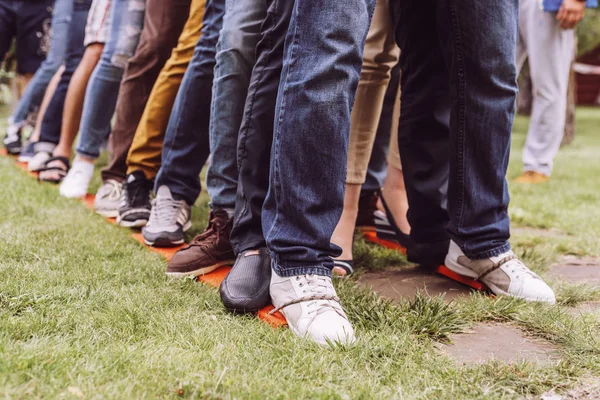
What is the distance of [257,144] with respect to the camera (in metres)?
1.94

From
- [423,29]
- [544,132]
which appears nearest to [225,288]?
[423,29]

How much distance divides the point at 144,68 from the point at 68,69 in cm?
161

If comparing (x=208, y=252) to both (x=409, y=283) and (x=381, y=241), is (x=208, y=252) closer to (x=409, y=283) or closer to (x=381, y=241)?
(x=409, y=283)

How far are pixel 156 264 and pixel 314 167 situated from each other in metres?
0.86

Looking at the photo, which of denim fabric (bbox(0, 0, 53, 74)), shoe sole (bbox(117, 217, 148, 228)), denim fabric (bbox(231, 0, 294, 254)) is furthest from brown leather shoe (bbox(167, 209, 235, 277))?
denim fabric (bbox(0, 0, 53, 74))

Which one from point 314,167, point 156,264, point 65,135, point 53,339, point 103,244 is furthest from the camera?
point 65,135

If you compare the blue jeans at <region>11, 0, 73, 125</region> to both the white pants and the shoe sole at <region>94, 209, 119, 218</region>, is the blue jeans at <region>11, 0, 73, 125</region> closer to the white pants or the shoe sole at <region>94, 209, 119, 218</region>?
the shoe sole at <region>94, 209, 119, 218</region>

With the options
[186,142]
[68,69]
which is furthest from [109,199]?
[68,69]

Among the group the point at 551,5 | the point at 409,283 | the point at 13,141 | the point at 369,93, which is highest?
the point at 551,5

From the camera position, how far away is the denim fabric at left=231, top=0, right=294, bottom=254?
190 centimetres

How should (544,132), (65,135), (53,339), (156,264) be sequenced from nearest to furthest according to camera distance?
1. (53,339)
2. (156,264)
3. (65,135)
4. (544,132)

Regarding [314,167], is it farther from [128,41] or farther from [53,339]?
[128,41]

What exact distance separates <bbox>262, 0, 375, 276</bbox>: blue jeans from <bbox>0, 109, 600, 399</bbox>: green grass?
0.83 feet

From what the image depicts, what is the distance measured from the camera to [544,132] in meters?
5.06
